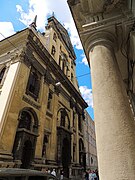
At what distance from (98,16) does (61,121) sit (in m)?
13.0

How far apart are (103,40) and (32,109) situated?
9186 millimetres

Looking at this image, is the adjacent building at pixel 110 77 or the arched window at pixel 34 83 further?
the arched window at pixel 34 83

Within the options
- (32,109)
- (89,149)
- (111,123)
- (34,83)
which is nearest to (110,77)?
(111,123)

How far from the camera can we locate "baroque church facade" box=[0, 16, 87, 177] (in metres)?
8.45

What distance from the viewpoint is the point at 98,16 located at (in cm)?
272

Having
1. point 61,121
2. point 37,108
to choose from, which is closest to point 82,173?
point 61,121

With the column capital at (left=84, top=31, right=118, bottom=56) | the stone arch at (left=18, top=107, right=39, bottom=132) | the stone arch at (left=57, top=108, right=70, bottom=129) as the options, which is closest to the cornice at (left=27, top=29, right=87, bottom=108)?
the stone arch at (left=57, top=108, right=70, bottom=129)

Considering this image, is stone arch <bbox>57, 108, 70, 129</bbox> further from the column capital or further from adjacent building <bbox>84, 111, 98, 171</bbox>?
the column capital

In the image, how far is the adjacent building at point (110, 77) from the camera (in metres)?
1.48

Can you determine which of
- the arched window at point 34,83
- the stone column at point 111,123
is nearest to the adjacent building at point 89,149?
the arched window at point 34,83

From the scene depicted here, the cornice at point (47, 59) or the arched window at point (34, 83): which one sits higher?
the cornice at point (47, 59)

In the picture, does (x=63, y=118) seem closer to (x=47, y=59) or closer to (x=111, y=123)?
(x=47, y=59)

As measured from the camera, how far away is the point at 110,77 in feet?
6.57

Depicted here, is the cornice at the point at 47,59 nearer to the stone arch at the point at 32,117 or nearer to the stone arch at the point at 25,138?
the stone arch at the point at 32,117
